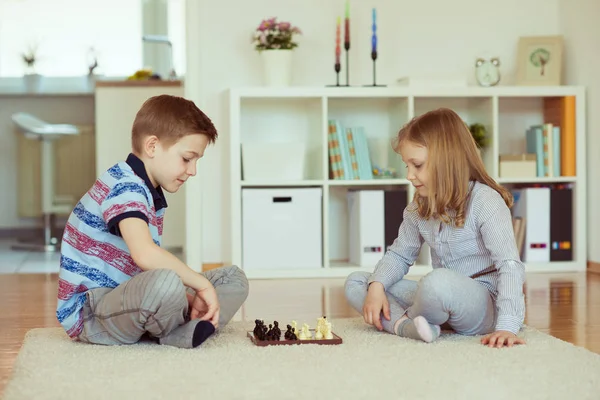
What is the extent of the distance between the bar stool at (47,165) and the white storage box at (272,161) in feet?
6.27

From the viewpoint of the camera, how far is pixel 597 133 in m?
3.79

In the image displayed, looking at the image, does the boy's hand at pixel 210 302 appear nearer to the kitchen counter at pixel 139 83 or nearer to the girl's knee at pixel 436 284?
the girl's knee at pixel 436 284

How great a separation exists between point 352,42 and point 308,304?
1.54 m

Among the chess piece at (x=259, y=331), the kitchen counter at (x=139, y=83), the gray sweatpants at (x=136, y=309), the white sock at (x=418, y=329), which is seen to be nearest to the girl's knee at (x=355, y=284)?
the white sock at (x=418, y=329)

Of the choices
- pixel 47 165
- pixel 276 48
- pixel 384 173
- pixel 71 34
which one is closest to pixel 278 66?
pixel 276 48

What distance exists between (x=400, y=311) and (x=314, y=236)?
155 cm

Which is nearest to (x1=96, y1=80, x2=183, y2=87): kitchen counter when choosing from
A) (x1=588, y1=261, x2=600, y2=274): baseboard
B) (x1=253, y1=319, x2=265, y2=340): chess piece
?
(x1=588, y1=261, x2=600, y2=274): baseboard

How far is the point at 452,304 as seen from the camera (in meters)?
2.01

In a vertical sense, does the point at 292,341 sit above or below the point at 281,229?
below

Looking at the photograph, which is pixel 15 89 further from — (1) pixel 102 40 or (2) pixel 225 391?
(2) pixel 225 391

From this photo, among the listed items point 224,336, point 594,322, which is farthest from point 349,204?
point 224,336

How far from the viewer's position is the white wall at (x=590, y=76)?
3783 millimetres

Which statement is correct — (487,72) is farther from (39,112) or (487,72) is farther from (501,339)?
(39,112)

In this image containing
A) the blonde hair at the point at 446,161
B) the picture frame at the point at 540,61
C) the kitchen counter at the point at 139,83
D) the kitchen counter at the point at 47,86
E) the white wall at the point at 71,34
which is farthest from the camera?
the white wall at the point at 71,34
